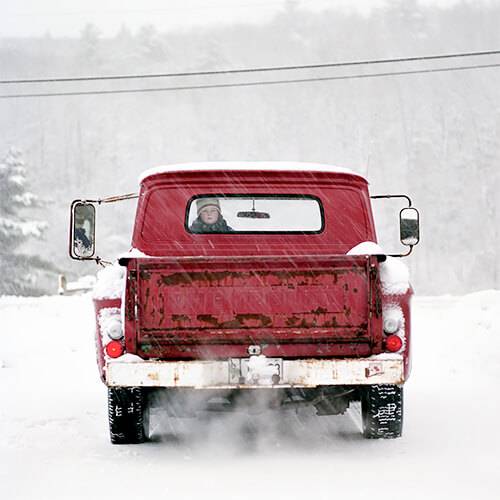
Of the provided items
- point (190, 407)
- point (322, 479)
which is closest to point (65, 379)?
point (190, 407)

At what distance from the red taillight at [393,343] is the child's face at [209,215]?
2070 mm

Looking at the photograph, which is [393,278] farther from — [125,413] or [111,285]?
[125,413]

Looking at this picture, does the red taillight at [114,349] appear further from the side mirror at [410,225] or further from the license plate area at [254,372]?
the side mirror at [410,225]

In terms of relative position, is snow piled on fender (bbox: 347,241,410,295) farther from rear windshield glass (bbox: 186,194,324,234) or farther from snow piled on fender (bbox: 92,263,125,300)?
snow piled on fender (bbox: 92,263,125,300)

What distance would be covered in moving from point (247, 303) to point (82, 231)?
1837 mm

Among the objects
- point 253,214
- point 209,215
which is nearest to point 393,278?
point 253,214

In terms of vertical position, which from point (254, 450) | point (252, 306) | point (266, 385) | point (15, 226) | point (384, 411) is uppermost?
point (15, 226)

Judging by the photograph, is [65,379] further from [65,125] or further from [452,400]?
[65,125]

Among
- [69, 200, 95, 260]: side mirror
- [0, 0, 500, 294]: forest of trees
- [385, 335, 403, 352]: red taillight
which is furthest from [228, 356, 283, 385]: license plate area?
[0, 0, 500, 294]: forest of trees

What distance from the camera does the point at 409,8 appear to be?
4043 inches

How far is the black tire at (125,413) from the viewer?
5.02 m

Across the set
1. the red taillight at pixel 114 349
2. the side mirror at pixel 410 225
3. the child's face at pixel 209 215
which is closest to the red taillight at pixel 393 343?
the side mirror at pixel 410 225

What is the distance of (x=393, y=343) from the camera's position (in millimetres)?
4734

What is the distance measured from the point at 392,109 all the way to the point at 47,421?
83550mm
